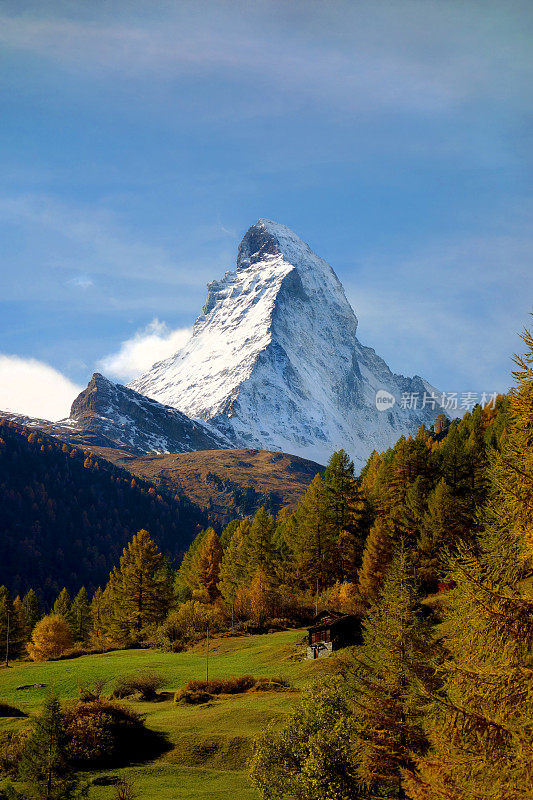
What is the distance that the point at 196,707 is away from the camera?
1668 inches

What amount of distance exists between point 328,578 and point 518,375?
2185 inches

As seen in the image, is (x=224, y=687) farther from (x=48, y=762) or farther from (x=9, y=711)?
(x=48, y=762)

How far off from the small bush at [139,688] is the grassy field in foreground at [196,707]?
1.00 meters

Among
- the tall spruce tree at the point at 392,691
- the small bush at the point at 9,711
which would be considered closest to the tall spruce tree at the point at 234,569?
the small bush at the point at 9,711

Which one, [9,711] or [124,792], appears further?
[9,711]

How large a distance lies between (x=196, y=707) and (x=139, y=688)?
692 cm

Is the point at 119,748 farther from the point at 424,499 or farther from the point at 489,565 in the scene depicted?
the point at 424,499

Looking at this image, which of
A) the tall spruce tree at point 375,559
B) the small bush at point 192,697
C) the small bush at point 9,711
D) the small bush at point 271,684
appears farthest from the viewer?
the tall spruce tree at point 375,559

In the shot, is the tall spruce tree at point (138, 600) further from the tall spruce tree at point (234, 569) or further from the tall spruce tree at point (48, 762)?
the tall spruce tree at point (48, 762)

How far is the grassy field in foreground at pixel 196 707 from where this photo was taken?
30.8 meters

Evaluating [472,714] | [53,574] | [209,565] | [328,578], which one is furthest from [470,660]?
[53,574]

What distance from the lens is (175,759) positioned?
111 ft

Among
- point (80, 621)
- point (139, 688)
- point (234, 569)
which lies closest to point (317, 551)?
point (234, 569)

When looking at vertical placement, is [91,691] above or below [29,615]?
above
